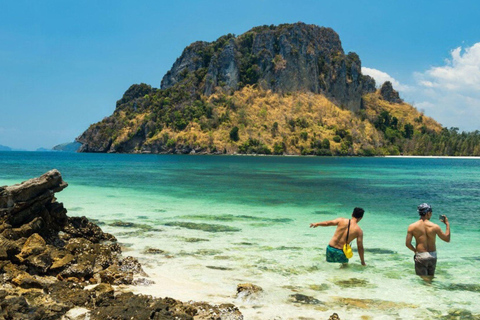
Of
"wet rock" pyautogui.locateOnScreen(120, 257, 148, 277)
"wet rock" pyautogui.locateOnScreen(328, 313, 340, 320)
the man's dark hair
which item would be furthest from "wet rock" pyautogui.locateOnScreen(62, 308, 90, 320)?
the man's dark hair

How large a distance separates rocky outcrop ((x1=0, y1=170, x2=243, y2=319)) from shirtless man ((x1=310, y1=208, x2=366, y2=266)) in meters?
4.63

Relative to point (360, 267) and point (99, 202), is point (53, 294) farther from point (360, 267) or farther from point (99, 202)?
Result: point (99, 202)

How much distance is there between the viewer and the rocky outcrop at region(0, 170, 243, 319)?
7.38 metres

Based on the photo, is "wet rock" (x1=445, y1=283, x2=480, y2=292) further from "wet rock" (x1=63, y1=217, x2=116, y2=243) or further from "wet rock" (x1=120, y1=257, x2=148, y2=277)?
"wet rock" (x1=63, y1=217, x2=116, y2=243)

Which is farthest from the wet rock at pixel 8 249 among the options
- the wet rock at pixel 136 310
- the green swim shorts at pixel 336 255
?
the green swim shorts at pixel 336 255

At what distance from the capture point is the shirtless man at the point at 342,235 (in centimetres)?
1104

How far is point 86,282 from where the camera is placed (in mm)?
9375

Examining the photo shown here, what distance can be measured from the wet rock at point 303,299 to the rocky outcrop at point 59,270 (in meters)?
1.88

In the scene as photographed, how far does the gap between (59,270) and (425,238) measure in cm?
989

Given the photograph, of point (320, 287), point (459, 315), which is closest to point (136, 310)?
point (320, 287)

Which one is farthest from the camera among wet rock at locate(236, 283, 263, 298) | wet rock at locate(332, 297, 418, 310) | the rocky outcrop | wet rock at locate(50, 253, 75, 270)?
wet rock at locate(50, 253, 75, 270)

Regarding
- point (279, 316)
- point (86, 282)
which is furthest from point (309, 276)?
point (86, 282)

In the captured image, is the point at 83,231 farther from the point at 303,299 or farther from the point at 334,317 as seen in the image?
the point at 334,317

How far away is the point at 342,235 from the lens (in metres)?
11.2
